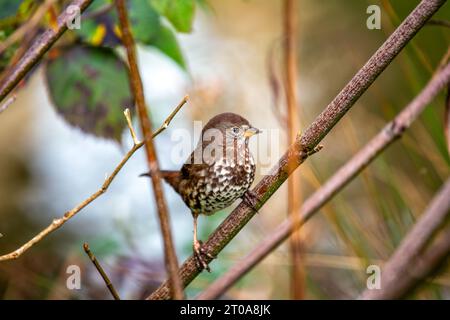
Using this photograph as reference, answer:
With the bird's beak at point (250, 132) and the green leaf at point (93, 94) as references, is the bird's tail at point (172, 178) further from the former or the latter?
the green leaf at point (93, 94)

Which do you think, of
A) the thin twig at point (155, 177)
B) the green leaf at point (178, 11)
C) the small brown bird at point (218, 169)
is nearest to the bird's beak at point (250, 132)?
the small brown bird at point (218, 169)

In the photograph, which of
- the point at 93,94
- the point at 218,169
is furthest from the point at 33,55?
the point at 218,169

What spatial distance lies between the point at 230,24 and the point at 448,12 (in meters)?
1.90

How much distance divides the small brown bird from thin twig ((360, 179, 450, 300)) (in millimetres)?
1339

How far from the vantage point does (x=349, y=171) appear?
0.49 m

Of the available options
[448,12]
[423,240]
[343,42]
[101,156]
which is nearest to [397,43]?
[423,240]

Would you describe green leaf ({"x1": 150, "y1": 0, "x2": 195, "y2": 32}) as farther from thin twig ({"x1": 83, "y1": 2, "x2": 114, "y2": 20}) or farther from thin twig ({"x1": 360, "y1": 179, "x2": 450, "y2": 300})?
thin twig ({"x1": 360, "y1": 179, "x2": 450, "y2": 300})

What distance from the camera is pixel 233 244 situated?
8.43ft

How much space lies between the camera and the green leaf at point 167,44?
1.51 metres

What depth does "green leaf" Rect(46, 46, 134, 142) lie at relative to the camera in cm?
143

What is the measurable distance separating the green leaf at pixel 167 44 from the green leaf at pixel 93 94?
113 mm

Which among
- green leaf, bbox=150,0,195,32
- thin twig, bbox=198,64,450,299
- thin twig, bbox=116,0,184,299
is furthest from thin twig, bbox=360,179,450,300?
green leaf, bbox=150,0,195,32

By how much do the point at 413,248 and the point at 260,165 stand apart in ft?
6.34

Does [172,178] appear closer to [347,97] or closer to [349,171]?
[347,97]
